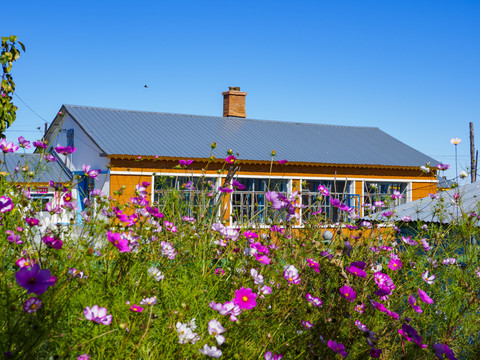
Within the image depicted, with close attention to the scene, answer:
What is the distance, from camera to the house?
14609mm

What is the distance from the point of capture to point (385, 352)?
8.06ft

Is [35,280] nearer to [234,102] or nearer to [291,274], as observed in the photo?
[291,274]

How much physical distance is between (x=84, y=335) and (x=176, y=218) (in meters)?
2.12

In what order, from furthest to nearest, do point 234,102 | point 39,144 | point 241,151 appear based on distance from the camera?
point 234,102
point 241,151
point 39,144

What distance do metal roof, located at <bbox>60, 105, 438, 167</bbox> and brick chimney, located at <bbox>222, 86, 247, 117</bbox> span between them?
23.2 inches

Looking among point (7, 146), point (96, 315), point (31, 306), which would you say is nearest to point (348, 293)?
point (96, 315)

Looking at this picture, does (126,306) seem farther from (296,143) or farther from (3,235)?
(296,143)

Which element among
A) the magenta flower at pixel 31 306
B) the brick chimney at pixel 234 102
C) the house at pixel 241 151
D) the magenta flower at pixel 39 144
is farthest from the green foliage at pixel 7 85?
the brick chimney at pixel 234 102

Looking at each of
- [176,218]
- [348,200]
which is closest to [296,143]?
[348,200]

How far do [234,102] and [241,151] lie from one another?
5125 mm

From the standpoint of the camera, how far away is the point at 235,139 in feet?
57.7

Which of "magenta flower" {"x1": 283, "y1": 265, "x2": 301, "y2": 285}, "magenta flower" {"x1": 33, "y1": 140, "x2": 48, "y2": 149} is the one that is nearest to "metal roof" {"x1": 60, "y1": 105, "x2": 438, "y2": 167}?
"magenta flower" {"x1": 33, "y1": 140, "x2": 48, "y2": 149}

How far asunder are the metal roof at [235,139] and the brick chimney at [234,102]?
589 millimetres

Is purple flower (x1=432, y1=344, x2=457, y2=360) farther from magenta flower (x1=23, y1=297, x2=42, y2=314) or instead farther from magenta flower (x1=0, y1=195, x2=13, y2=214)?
magenta flower (x1=0, y1=195, x2=13, y2=214)
